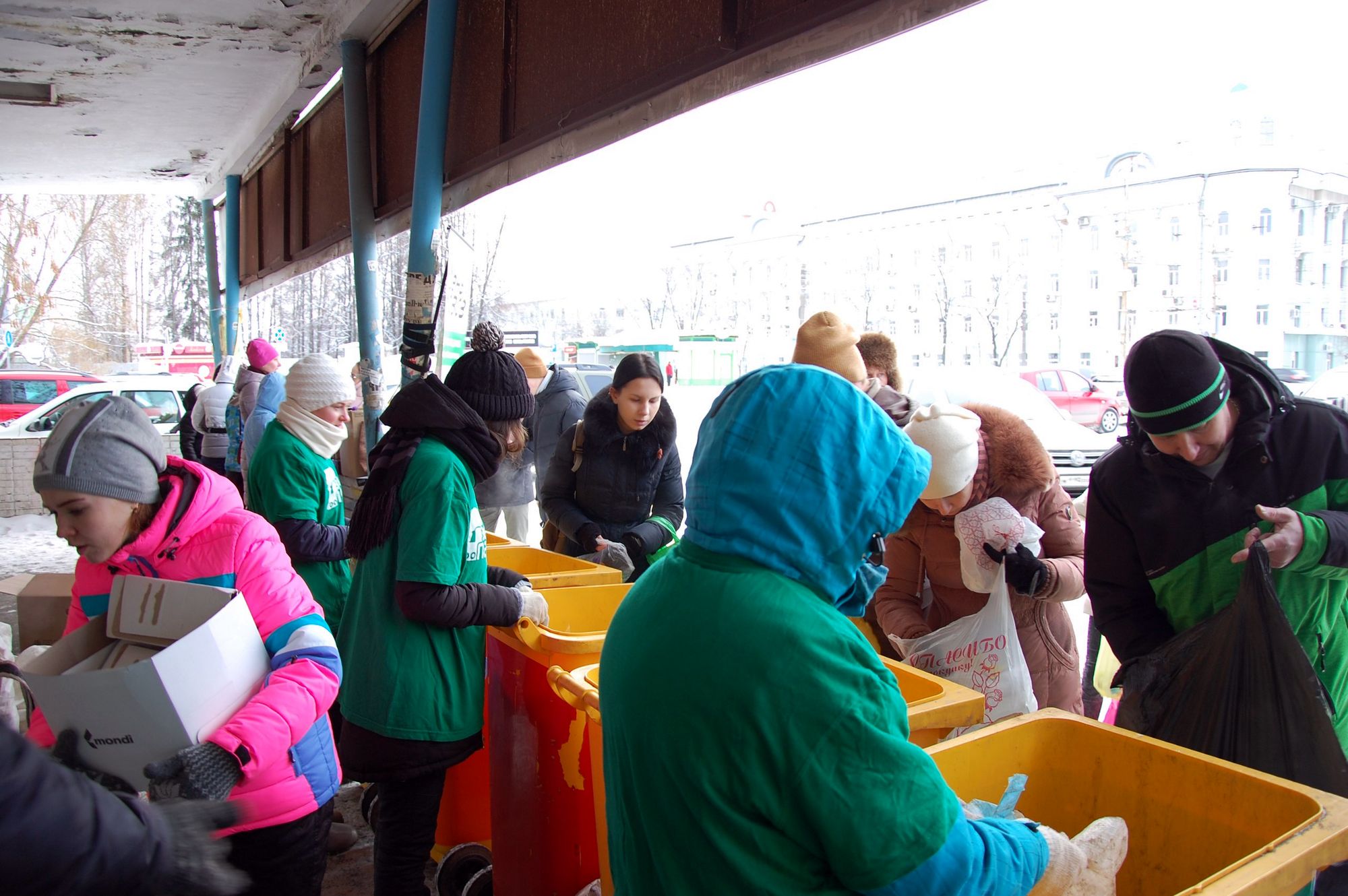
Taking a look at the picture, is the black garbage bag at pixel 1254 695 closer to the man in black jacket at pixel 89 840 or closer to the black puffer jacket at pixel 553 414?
the man in black jacket at pixel 89 840

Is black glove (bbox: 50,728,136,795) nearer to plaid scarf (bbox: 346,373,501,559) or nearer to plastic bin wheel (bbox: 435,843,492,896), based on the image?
plaid scarf (bbox: 346,373,501,559)

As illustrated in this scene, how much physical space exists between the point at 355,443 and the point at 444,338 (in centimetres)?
155

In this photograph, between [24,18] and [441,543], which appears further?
[24,18]

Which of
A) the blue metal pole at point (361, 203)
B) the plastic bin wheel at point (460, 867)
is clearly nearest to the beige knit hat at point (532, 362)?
the blue metal pole at point (361, 203)

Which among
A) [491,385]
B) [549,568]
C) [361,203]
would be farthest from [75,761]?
[361,203]

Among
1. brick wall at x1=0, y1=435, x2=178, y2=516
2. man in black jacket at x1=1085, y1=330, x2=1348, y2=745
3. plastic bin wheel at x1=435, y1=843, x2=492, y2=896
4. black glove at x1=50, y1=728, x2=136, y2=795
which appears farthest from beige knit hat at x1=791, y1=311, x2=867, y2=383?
brick wall at x1=0, y1=435, x2=178, y2=516

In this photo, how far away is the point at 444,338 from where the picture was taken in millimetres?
4852

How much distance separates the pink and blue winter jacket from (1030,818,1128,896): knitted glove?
1.46 metres

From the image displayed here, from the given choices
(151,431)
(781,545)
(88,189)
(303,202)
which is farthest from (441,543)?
(88,189)

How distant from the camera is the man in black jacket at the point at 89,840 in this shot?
1068mm

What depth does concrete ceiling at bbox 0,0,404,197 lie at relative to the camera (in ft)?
17.7

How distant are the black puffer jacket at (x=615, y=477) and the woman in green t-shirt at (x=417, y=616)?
4.90ft

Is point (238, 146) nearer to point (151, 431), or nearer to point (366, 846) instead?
point (366, 846)

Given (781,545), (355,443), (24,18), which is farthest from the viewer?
(355,443)
